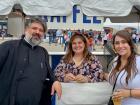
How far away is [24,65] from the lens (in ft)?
11.5

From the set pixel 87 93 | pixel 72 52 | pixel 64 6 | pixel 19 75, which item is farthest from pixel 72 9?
pixel 19 75

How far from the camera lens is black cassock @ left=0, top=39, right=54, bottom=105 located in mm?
3477

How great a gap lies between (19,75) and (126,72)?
38.8 inches

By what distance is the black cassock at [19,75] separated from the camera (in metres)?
3.48

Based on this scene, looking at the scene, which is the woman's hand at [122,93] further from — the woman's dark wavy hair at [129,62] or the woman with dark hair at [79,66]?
the woman with dark hair at [79,66]

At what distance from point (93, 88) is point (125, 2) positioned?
1.71m

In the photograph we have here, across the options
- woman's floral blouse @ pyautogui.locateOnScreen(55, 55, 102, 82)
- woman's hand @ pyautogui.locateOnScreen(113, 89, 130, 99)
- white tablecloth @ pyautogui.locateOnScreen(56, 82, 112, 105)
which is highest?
woman's floral blouse @ pyautogui.locateOnScreen(55, 55, 102, 82)

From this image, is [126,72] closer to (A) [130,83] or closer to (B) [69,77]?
(A) [130,83]

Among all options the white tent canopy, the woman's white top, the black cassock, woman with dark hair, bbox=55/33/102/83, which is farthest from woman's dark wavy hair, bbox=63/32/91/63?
the white tent canopy

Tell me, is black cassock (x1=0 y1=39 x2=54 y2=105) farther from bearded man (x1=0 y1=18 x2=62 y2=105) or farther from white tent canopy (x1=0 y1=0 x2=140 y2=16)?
white tent canopy (x1=0 y1=0 x2=140 y2=16)

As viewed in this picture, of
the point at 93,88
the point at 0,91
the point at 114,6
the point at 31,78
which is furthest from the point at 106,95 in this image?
the point at 114,6

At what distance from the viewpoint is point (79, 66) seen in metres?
3.81

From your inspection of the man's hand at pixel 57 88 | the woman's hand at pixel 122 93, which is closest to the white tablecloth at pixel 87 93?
the man's hand at pixel 57 88

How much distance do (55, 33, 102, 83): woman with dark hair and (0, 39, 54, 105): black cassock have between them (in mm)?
323
